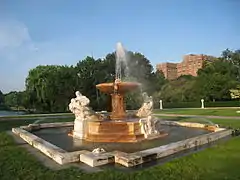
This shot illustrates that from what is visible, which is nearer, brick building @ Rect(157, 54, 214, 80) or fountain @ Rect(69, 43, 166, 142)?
fountain @ Rect(69, 43, 166, 142)

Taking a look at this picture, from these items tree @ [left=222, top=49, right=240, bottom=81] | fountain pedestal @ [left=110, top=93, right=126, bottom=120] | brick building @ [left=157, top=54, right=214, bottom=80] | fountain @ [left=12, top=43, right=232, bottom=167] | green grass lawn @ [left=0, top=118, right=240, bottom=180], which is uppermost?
brick building @ [left=157, top=54, right=214, bottom=80]

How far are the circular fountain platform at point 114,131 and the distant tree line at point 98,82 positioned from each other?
26.3m

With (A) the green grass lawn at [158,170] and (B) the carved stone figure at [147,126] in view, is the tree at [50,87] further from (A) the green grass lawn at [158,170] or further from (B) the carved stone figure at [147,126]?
(A) the green grass lawn at [158,170]

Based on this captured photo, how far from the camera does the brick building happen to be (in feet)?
336

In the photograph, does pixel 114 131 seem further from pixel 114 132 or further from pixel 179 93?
pixel 179 93

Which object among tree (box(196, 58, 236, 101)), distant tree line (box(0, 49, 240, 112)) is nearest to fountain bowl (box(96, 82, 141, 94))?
distant tree line (box(0, 49, 240, 112))

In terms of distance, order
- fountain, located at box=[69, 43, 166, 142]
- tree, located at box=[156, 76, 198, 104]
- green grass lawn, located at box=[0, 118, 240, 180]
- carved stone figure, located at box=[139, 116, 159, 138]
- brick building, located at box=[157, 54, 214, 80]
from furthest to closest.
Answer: brick building, located at box=[157, 54, 214, 80] → tree, located at box=[156, 76, 198, 104] → carved stone figure, located at box=[139, 116, 159, 138] → fountain, located at box=[69, 43, 166, 142] → green grass lawn, located at box=[0, 118, 240, 180]

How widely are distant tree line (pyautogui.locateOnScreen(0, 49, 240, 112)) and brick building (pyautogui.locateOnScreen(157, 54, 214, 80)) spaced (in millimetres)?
49420

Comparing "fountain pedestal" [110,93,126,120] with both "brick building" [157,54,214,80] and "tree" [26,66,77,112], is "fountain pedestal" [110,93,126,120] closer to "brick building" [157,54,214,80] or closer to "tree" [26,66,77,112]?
"tree" [26,66,77,112]

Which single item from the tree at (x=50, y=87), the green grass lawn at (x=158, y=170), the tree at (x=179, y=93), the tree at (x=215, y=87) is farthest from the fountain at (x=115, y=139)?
the tree at (x=179, y=93)

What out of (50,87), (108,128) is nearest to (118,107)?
(108,128)

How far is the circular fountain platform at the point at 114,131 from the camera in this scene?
34.2 feet

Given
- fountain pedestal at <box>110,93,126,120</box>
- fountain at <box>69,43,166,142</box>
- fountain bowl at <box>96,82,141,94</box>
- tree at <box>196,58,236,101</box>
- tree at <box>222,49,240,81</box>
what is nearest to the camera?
fountain at <box>69,43,166,142</box>

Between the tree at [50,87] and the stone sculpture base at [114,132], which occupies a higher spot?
the tree at [50,87]
